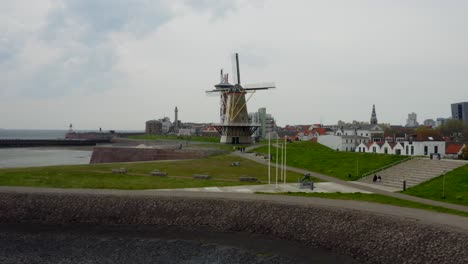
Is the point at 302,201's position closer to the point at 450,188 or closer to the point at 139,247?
the point at 139,247

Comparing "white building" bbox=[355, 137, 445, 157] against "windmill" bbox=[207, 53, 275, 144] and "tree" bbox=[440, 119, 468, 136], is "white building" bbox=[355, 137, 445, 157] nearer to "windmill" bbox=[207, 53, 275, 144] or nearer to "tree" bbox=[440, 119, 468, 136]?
"windmill" bbox=[207, 53, 275, 144]

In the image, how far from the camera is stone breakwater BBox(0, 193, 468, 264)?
21.2 meters

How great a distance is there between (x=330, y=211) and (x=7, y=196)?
26.8 meters

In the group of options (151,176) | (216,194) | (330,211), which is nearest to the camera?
(330,211)

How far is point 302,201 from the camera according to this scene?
2950cm

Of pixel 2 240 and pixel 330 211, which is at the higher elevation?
pixel 330 211

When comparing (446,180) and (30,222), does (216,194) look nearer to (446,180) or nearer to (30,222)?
(30,222)

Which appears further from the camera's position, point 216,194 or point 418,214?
point 216,194

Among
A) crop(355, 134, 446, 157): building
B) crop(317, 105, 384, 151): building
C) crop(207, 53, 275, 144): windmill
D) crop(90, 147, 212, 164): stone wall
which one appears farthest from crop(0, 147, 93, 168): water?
crop(355, 134, 446, 157): building

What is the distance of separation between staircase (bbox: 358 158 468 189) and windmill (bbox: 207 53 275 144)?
172ft

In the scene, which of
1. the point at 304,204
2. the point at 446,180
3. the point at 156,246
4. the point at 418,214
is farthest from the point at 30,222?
the point at 446,180

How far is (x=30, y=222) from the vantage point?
29969mm

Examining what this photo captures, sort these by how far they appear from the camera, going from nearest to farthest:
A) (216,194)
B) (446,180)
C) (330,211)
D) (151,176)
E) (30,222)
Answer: (330,211)
(30,222)
(216,194)
(446,180)
(151,176)

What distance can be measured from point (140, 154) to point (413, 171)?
5454 cm
